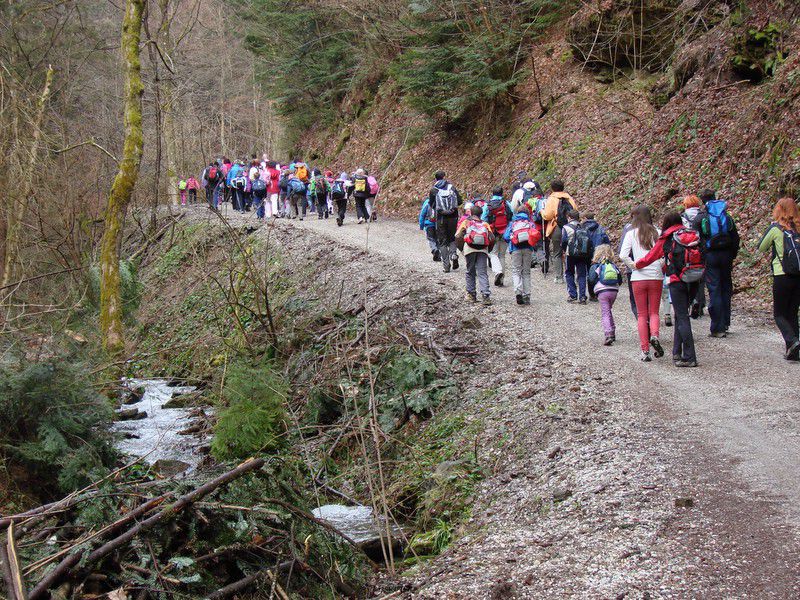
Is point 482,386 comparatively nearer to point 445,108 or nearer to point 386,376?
point 386,376

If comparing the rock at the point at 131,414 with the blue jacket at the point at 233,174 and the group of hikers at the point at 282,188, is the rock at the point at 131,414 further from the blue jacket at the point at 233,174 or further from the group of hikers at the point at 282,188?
the blue jacket at the point at 233,174

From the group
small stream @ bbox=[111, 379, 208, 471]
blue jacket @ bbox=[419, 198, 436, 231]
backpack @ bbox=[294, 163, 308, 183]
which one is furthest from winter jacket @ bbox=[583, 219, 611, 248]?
backpack @ bbox=[294, 163, 308, 183]

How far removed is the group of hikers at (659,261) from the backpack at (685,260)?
0.01 metres

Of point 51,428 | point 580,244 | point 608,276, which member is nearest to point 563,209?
point 580,244

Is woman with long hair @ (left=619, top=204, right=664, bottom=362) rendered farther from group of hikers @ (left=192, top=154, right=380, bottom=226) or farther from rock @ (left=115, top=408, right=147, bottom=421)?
group of hikers @ (left=192, top=154, right=380, bottom=226)

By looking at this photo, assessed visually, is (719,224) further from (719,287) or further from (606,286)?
(606,286)

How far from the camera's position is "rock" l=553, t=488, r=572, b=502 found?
20.6 feet

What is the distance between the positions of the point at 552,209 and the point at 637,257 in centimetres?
487

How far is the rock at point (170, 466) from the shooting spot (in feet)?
33.1

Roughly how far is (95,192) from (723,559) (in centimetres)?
2160

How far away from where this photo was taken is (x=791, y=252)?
29.3 ft

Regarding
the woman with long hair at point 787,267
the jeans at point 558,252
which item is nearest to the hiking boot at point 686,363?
the woman with long hair at point 787,267

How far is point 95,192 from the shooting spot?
2234 cm

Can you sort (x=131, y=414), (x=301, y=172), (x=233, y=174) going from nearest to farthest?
(x=131, y=414) → (x=301, y=172) → (x=233, y=174)
